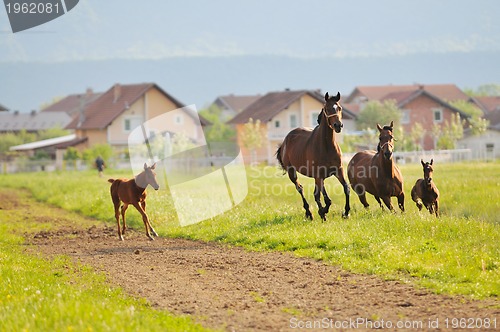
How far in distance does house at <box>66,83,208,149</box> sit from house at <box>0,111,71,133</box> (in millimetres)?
46522

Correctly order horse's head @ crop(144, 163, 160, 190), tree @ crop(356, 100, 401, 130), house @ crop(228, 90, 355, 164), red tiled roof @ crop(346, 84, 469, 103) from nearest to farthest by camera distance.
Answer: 1. horse's head @ crop(144, 163, 160, 190)
2. house @ crop(228, 90, 355, 164)
3. tree @ crop(356, 100, 401, 130)
4. red tiled roof @ crop(346, 84, 469, 103)

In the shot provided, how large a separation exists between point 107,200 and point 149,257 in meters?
14.6

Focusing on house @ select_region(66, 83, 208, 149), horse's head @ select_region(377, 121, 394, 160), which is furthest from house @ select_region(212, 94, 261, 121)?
horse's head @ select_region(377, 121, 394, 160)

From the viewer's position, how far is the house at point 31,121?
14138 cm

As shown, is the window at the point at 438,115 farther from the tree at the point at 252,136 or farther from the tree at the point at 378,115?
the tree at the point at 252,136

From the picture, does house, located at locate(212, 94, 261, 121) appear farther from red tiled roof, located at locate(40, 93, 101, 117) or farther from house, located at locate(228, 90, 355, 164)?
house, located at locate(228, 90, 355, 164)

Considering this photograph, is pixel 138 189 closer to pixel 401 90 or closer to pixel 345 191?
pixel 345 191

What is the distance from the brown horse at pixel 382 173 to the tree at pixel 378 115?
245 ft

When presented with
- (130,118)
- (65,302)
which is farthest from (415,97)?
(65,302)

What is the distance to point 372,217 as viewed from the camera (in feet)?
60.5

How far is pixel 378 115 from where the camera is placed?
9850cm

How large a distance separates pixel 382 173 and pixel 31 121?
134562 mm

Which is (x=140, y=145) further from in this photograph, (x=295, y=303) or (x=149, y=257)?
(x=295, y=303)

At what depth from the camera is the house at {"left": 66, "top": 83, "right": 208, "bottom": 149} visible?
9181 cm
